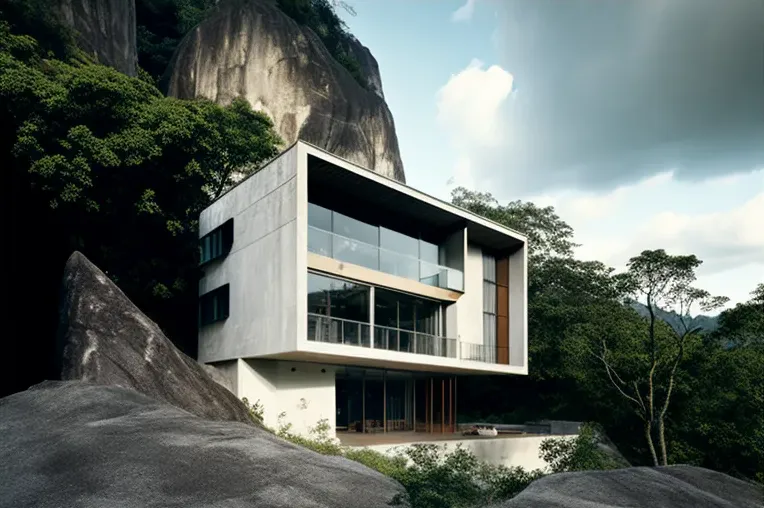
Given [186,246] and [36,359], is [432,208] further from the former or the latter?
[36,359]

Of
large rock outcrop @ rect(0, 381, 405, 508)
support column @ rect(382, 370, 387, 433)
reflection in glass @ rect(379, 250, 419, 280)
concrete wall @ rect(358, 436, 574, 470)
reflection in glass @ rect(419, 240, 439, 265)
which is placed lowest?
concrete wall @ rect(358, 436, 574, 470)

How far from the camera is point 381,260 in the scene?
22297 mm

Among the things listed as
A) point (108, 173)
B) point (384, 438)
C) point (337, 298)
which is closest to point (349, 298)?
point (337, 298)

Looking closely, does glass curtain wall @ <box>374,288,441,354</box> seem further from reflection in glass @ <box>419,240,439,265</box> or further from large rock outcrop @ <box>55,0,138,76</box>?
large rock outcrop @ <box>55,0,138,76</box>

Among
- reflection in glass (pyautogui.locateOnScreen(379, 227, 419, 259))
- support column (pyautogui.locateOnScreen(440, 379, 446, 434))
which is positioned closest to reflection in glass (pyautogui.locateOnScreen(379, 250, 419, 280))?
reflection in glass (pyautogui.locateOnScreen(379, 227, 419, 259))

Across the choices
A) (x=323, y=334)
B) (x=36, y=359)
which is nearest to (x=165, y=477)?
(x=323, y=334)

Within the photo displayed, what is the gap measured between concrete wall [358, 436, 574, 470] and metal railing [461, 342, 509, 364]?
344cm

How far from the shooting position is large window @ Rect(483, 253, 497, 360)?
2833 centimetres

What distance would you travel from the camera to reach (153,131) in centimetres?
2461

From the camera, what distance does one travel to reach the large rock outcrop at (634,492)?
7529mm

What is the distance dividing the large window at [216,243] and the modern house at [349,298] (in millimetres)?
82

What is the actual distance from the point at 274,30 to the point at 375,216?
2493cm

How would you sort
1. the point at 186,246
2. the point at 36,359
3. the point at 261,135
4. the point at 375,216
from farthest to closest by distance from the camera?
the point at 261,135 < the point at 186,246 < the point at 375,216 < the point at 36,359

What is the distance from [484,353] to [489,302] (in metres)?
2.54
